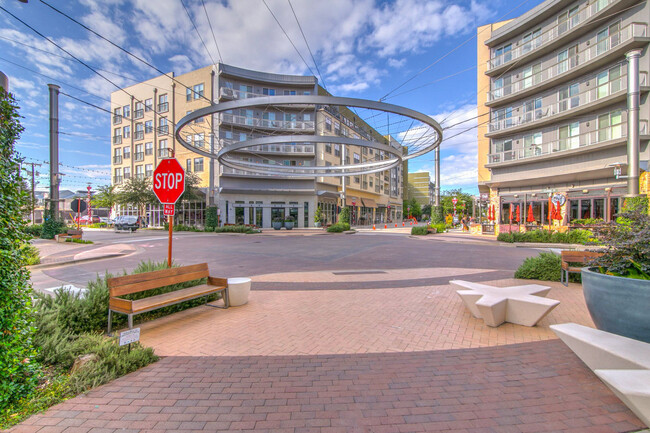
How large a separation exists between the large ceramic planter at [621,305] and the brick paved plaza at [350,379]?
0.63m

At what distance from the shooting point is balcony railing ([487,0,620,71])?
20.0 metres

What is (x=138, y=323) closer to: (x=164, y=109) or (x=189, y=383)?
(x=189, y=383)

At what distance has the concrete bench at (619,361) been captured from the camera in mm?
2361

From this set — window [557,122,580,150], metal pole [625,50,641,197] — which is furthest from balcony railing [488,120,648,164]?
metal pole [625,50,641,197]

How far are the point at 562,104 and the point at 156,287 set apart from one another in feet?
95.1

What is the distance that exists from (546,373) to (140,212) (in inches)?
1968

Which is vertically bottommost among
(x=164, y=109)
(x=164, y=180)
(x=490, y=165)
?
(x=164, y=180)

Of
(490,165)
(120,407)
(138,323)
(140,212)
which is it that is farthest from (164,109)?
(120,407)

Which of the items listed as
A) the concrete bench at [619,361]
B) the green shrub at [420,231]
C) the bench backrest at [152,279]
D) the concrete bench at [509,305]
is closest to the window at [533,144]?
the green shrub at [420,231]

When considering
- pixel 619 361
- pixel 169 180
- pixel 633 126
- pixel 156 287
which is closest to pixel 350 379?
pixel 619 361

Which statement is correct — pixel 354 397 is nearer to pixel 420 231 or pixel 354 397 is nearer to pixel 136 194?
pixel 420 231

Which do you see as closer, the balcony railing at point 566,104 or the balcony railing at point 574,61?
the balcony railing at point 574,61

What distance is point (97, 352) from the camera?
3.47 meters

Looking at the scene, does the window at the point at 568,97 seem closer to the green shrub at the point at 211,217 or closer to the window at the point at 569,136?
the window at the point at 569,136
